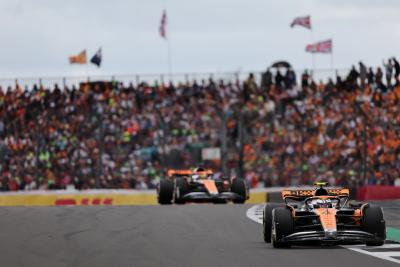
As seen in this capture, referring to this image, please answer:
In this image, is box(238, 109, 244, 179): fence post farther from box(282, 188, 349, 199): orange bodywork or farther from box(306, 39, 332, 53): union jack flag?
box(282, 188, 349, 199): orange bodywork

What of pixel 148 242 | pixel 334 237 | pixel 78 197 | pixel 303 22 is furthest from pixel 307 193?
pixel 303 22

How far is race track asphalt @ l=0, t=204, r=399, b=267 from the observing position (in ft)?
35.3

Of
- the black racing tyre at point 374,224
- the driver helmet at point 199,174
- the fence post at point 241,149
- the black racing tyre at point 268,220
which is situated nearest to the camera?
the black racing tyre at point 374,224

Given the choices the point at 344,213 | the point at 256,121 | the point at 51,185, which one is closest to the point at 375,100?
the point at 256,121

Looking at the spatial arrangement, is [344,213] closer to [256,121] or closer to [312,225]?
[312,225]

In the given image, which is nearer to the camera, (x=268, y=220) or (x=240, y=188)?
(x=268, y=220)

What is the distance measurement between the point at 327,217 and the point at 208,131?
27.6 meters

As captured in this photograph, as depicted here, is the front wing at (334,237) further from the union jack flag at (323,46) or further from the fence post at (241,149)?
the union jack flag at (323,46)

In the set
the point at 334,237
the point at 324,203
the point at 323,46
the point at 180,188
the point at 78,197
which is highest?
the point at 323,46

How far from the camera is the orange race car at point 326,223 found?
40.5ft

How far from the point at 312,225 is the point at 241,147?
2612cm

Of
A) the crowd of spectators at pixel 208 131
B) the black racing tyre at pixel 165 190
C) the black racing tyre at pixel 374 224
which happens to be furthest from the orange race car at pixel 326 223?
the crowd of spectators at pixel 208 131

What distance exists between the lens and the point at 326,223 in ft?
40.8

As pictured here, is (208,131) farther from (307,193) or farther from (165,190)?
(307,193)
